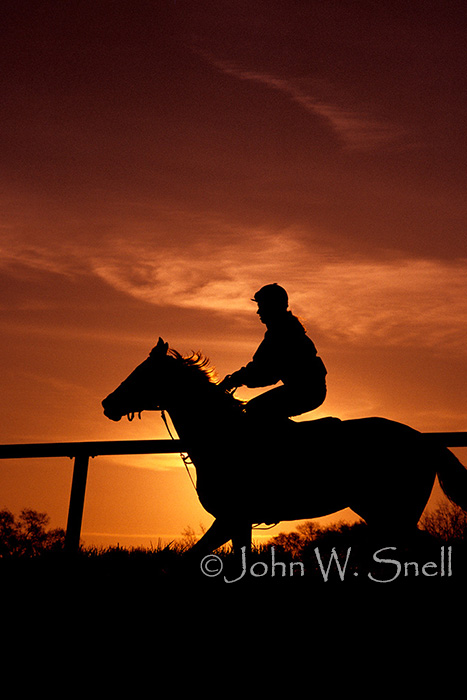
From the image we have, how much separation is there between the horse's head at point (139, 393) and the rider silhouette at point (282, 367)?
2.71ft

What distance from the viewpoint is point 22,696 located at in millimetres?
3990

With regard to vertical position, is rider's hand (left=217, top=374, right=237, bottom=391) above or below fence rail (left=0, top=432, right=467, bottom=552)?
above

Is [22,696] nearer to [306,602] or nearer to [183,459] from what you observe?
[306,602]

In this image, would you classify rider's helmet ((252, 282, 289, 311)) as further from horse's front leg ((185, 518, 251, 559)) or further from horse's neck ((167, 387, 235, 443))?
horse's front leg ((185, 518, 251, 559))

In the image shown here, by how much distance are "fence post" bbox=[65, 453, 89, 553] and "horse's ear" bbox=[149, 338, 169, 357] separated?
128 centimetres

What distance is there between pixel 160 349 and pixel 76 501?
5.91ft

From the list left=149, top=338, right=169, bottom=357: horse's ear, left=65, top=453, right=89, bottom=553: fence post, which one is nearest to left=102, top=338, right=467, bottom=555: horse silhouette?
left=149, top=338, right=169, bottom=357: horse's ear

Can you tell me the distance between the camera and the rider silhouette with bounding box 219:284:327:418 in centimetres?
674

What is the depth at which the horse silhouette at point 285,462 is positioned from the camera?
6.42 metres

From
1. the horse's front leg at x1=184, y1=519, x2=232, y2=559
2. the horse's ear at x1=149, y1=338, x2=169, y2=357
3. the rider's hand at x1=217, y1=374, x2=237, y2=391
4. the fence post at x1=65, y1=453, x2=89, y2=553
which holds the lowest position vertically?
the horse's front leg at x1=184, y1=519, x2=232, y2=559

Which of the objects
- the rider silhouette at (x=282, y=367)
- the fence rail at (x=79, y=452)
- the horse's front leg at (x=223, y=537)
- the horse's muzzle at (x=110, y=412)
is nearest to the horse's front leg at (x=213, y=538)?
the horse's front leg at (x=223, y=537)

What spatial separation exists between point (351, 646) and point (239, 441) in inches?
108

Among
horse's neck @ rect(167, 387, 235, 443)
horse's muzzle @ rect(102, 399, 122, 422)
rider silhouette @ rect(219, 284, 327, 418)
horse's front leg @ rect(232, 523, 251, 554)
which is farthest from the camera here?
horse's muzzle @ rect(102, 399, 122, 422)

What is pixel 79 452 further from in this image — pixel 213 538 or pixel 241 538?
pixel 241 538
